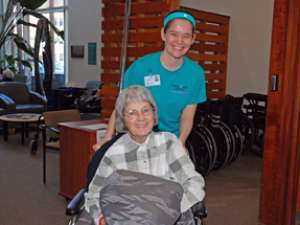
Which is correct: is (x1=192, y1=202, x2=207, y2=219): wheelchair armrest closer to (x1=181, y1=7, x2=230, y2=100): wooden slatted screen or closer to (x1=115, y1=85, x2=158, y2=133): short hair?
(x1=115, y1=85, x2=158, y2=133): short hair

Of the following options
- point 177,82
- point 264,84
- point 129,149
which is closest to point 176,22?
point 177,82

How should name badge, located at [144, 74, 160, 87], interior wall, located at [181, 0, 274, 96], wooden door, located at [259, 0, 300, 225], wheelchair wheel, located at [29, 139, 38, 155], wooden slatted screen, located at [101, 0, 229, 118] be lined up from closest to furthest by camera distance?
name badge, located at [144, 74, 160, 87], wooden door, located at [259, 0, 300, 225], wooden slatted screen, located at [101, 0, 229, 118], wheelchair wheel, located at [29, 139, 38, 155], interior wall, located at [181, 0, 274, 96]

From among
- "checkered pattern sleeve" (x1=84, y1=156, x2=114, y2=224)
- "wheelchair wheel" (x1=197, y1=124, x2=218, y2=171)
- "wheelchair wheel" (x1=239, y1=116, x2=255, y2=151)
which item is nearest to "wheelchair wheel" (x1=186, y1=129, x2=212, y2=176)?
"wheelchair wheel" (x1=197, y1=124, x2=218, y2=171)

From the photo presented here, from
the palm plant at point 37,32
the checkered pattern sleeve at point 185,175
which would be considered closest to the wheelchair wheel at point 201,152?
the checkered pattern sleeve at point 185,175

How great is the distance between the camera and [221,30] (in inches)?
203

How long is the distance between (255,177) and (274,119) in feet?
5.64

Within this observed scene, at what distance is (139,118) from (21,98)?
19.6 ft

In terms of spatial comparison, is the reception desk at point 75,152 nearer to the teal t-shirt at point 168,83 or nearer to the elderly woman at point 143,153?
the teal t-shirt at point 168,83

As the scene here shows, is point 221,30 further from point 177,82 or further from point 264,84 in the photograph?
point 177,82

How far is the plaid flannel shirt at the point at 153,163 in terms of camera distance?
1641mm

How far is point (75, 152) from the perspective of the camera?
3109 mm

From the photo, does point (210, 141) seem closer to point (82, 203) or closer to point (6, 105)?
point (82, 203)

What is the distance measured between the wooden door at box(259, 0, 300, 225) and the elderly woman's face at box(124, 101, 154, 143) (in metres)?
1.36

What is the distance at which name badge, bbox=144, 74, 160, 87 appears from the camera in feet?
6.19
